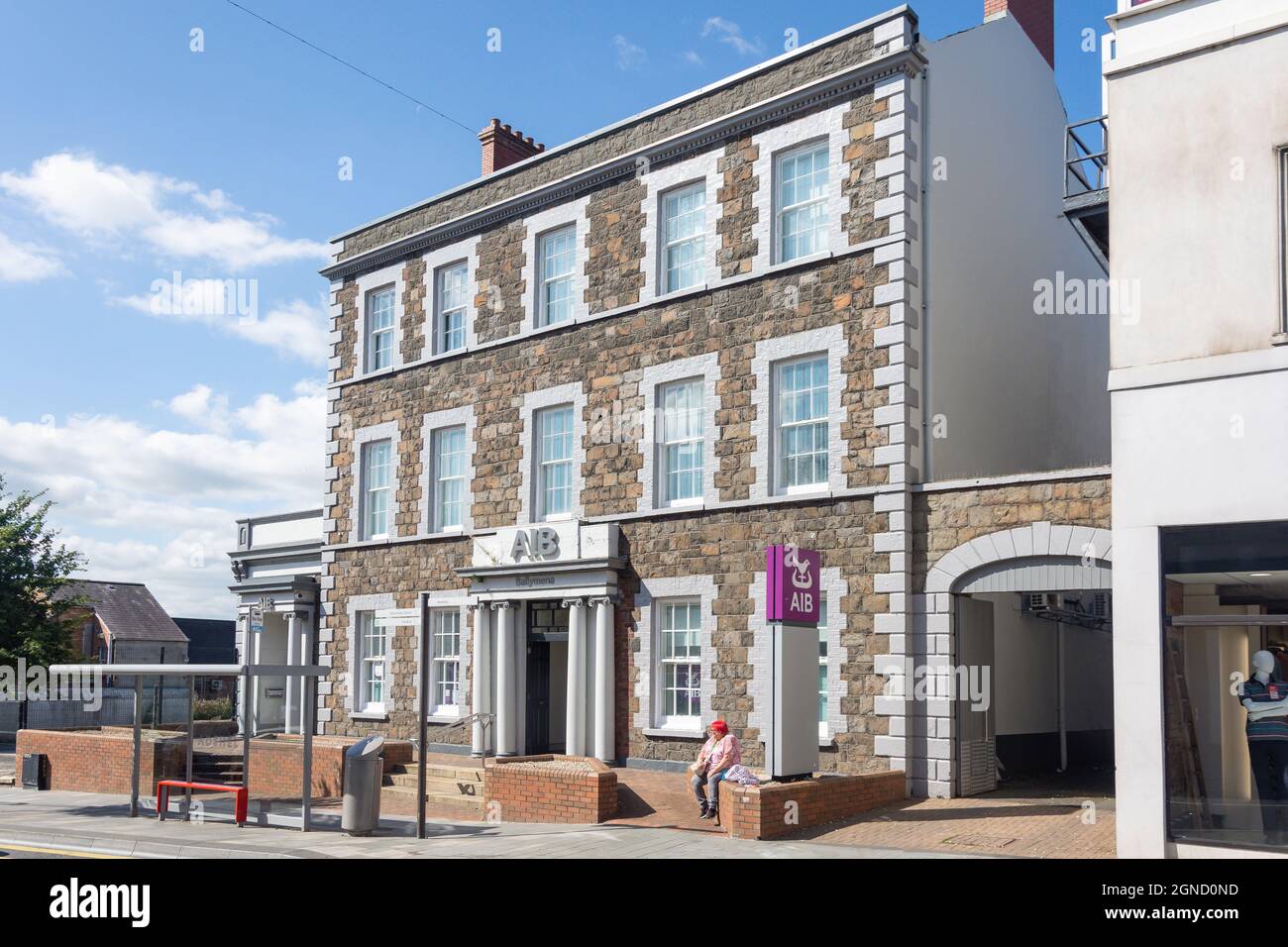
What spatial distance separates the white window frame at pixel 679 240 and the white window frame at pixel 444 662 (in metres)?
8.02

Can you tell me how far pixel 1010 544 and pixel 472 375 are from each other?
1239 centimetres

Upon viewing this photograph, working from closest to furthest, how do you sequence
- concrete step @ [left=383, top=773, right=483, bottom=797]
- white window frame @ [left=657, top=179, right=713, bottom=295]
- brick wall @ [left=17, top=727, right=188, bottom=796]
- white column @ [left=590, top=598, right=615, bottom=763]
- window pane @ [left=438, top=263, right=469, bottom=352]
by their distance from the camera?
concrete step @ [left=383, top=773, right=483, bottom=797] → white column @ [left=590, top=598, right=615, bottom=763] → white window frame @ [left=657, top=179, right=713, bottom=295] → brick wall @ [left=17, top=727, right=188, bottom=796] → window pane @ [left=438, top=263, right=469, bottom=352]

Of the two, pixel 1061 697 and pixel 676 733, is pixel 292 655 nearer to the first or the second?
pixel 676 733

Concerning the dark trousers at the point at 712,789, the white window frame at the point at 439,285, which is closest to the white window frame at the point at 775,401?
the dark trousers at the point at 712,789

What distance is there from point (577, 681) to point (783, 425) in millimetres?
5881

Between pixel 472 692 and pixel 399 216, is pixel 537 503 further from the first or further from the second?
pixel 399 216

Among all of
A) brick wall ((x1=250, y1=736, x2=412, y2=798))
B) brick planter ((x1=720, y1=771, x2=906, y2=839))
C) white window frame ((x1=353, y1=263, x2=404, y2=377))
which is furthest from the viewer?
white window frame ((x1=353, y1=263, x2=404, y2=377))

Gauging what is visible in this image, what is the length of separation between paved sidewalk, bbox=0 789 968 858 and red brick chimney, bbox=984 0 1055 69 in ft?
54.0

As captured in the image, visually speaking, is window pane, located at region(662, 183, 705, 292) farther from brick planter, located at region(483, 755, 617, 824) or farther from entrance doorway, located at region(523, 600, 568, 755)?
brick planter, located at region(483, 755, 617, 824)

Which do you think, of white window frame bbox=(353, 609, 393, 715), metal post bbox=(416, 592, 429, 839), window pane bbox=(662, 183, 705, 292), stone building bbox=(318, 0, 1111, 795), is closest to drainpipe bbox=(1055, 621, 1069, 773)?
stone building bbox=(318, 0, 1111, 795)

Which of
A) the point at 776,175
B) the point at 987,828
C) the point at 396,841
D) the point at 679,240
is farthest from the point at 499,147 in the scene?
the point at 987,828

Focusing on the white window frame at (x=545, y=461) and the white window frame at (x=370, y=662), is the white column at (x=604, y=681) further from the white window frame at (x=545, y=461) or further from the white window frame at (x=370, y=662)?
the white window frame at (x=370, y=662)

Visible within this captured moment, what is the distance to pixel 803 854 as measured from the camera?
1330 cm

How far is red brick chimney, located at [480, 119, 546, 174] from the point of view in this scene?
88.7 feet
